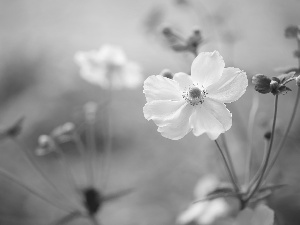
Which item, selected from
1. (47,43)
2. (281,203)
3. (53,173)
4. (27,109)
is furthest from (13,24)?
(281,203)

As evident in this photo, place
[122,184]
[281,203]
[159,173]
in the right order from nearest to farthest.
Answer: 1. [281,203]
2. [159,173]
3. [122,184]

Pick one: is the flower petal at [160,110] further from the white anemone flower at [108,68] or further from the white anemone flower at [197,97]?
the white anemone flower at [108,68]

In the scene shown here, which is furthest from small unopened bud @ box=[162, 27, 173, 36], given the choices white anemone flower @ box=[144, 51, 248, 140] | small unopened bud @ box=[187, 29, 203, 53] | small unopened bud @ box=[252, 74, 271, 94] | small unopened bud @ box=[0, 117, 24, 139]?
small unopened bud @ box=[0, 117, 24, 139]

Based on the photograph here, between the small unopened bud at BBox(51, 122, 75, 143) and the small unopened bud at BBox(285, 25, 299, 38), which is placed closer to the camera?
the small unopened bud at BBox(285, 25, 299, 38)

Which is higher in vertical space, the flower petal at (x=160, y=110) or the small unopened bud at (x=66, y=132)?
the flower petal at (x=160, y=110)

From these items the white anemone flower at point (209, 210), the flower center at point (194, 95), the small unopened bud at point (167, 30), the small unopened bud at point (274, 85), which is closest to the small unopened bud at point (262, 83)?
the small unopened bud at point (274, 85)

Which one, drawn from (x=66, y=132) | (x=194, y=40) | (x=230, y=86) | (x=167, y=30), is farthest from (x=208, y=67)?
(x=66, y=132)

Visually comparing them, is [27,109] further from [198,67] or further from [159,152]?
[198,67]

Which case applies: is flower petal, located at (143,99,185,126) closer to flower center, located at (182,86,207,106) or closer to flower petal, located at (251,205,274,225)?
flower center, located at (182,86,207,106)
